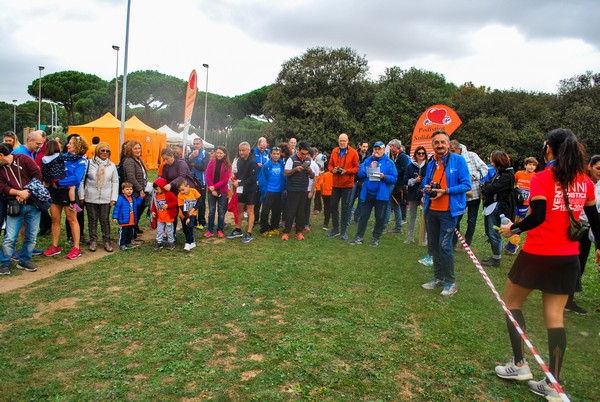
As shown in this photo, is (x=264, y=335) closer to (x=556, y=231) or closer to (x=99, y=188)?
(x=556, y=231)

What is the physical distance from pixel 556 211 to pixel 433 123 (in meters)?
6.55

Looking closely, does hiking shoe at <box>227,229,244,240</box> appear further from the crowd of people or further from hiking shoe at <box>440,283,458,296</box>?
hiking shoe at <box>440,283,458,296</box>

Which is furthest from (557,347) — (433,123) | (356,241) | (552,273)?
(433,123)

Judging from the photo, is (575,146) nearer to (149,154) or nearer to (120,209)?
(120,209)

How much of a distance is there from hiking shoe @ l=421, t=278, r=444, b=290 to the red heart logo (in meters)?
4.82

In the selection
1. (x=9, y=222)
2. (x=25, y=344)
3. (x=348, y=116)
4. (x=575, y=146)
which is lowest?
(x=25, y=344)

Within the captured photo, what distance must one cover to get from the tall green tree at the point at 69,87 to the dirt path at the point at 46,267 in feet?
172

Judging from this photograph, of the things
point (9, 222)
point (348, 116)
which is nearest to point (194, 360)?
point (9, 222)

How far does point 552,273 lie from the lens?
298 cm

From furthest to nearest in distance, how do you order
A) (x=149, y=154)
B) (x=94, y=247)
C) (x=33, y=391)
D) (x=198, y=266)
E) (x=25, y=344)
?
1. (x=149, y=154)
2. (x=94, y=247)
3. (x=198, y=266)
4. (x=25, y=344)
5. (x=33, y=391)

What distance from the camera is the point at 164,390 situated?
2.88 m

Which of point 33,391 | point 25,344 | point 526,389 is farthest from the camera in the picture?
point 25,344

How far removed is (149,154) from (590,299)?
23844 millimetres

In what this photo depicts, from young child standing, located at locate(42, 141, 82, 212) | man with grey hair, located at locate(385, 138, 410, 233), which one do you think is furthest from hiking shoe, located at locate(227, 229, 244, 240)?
man with grey hair, located at locate(385, 138, 410, 233)
